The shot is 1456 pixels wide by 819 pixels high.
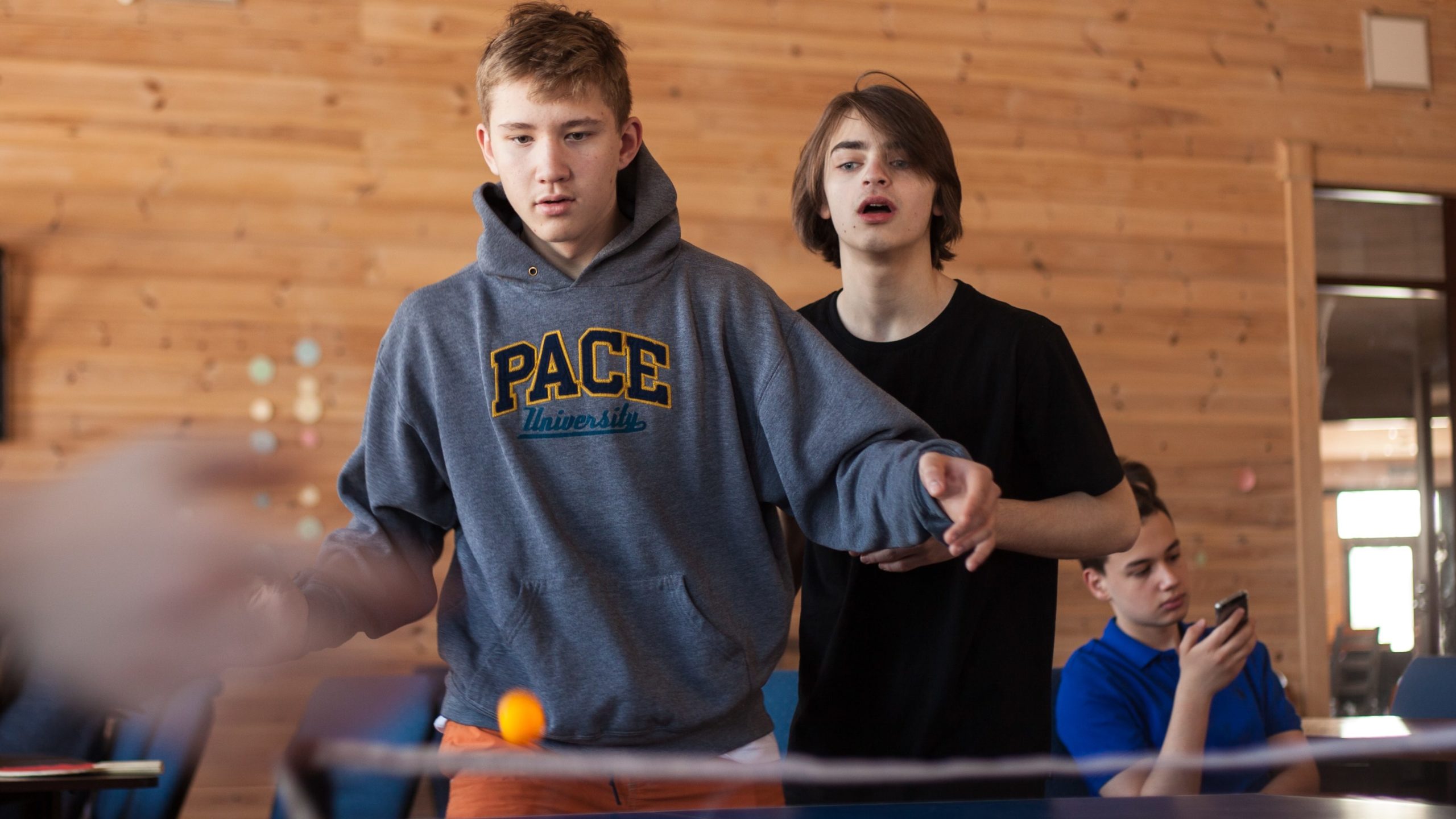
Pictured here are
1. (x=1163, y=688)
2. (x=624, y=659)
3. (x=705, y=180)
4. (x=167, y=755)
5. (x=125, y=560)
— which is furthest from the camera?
(x=705, y=180)

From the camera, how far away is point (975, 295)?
1.62m

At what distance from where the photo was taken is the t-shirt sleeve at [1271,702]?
87.2 inches

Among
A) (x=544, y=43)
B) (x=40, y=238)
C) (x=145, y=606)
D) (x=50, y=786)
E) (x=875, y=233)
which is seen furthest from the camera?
(x=40, y=238)

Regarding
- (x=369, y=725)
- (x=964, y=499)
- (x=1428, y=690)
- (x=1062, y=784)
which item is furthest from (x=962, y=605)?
(x=1428, y=690)

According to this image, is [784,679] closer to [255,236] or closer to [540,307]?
[540,307]

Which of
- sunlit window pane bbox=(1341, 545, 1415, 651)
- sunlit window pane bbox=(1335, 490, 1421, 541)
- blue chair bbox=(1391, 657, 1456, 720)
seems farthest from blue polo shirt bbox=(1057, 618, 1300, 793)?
sunlit window pane bbox=(1341, 545, 1415, 651)

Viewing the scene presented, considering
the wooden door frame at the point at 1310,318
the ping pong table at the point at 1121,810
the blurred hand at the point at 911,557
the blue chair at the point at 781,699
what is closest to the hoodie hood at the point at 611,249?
the blurred hand at the point at 911,557

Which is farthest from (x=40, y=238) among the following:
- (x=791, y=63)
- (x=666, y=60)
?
(x=791, y=63)

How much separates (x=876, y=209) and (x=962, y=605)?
0.52m

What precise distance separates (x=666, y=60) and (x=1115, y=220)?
5.78 ft

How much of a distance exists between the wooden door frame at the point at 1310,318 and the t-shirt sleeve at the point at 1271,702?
260cm

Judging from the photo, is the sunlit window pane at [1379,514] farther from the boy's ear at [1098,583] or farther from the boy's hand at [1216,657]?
the boy's hand at [1216,657]

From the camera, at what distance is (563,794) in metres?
1.24

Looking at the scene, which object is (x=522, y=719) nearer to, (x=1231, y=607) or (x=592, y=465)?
(x=592, y=465)
